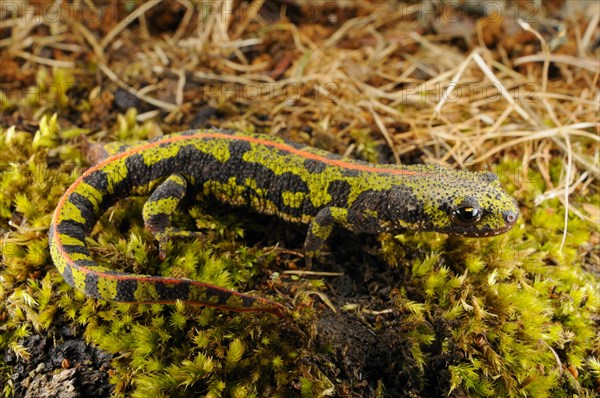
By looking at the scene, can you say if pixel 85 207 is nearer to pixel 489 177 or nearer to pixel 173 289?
pixel 173 289

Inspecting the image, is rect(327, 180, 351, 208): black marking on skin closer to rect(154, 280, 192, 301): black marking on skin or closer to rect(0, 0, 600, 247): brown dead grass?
rect(0, 0, 600, 247): brown dead grass

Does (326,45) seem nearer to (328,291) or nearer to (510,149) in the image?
(510,149)

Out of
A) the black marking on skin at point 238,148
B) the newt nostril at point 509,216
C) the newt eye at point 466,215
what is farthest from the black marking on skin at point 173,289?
the newt nostril at point 509,216

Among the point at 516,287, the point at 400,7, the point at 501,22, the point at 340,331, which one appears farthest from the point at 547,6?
the point at 340,331

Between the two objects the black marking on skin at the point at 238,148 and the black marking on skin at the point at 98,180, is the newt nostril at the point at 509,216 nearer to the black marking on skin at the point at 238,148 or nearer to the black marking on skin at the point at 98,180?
the black marking on skin at the point at 238,148

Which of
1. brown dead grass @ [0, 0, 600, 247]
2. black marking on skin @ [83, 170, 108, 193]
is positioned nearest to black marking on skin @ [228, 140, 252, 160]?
brown dead grass @ [0, 0, 600, 247]

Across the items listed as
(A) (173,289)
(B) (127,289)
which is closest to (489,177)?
(A) (173,289)

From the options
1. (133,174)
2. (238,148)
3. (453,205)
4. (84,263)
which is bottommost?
(84,263)
